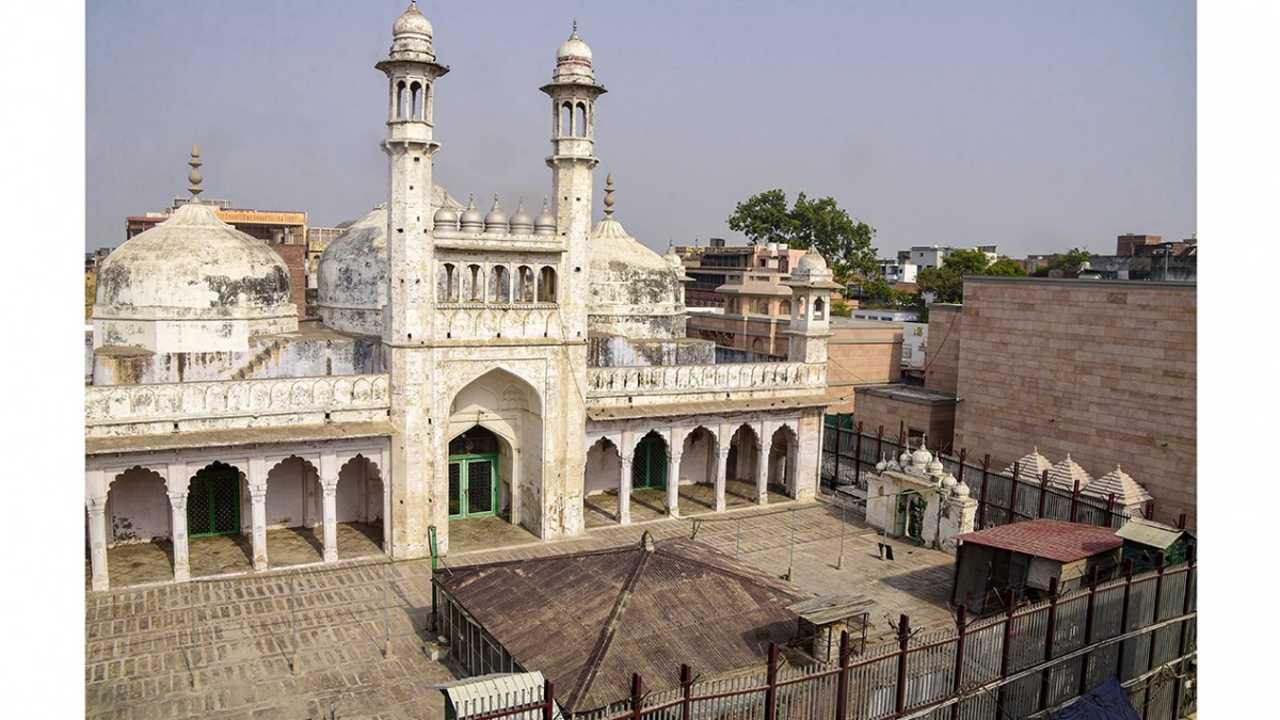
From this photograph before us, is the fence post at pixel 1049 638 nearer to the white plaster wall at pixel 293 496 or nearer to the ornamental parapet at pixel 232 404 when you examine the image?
the ornamental parapet at pixel 232 404

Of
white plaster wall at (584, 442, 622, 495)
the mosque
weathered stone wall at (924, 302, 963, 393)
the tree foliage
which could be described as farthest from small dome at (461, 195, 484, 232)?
the tree foliage

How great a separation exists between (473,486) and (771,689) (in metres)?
12.7

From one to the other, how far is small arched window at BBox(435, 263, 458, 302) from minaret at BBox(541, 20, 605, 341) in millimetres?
2124

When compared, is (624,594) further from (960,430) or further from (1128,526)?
(960,430)

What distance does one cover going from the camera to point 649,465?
24281 mm

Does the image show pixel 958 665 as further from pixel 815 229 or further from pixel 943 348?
pixel 815 229

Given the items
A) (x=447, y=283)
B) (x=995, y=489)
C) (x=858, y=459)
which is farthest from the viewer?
(x=858, y=459)

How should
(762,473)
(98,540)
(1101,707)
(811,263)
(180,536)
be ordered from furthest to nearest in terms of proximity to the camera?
(811,263) < (762,473) < (180,536) < (98,540) < (1101,707)

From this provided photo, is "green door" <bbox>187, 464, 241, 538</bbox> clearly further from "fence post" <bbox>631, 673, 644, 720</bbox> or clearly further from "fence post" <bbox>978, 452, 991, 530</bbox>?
"fence post" <bbox>978, 452, 991, 530</bbox>

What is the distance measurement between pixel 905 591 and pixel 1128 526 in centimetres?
383

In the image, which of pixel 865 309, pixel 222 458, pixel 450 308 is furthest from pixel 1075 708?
pixel 865 309

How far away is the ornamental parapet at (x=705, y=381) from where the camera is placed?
68.2ft

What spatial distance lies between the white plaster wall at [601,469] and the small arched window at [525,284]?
4.88 metres

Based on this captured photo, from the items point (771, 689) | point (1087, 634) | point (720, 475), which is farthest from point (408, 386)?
point (1087, 634)
